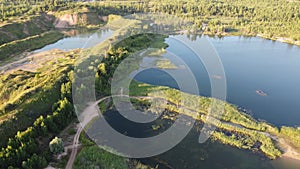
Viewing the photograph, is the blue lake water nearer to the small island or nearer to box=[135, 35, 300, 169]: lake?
box=[135, 35, 300, 169]: lake

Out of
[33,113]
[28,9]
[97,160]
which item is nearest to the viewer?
[97,160]

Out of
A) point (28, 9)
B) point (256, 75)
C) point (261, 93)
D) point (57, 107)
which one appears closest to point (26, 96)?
point (57, 107)

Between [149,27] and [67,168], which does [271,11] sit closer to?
[149,27]

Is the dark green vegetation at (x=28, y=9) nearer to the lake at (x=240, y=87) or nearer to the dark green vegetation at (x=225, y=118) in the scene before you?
the lake at (x=240, y=87)

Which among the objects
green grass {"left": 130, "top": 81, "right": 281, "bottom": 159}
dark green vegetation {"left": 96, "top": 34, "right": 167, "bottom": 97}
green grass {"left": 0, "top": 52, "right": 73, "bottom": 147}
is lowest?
green grass {"left": 130, "top": 81, "right": 281, "bottom": 159}

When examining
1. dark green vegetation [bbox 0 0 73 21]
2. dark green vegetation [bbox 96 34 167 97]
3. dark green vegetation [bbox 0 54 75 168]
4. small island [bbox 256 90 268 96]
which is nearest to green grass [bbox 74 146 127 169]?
dark green vegetation [bbox 0 54 75 168]

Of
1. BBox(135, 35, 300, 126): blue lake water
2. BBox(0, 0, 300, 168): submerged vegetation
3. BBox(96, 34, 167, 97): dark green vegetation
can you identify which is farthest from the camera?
BBox(96, 34, 167, 97): dark green vegetation

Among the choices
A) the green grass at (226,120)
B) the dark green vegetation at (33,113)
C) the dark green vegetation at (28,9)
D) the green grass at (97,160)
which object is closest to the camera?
the dark green vegetation at (33,113)

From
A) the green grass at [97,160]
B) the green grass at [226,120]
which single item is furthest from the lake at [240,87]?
the green grass at [97,160]

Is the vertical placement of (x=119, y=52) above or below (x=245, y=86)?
above

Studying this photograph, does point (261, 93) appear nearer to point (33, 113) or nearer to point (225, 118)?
point (225, 118)

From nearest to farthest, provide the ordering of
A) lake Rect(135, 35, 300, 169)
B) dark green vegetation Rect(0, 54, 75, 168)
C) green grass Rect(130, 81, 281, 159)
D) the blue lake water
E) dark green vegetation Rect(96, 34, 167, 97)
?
dark green vegetation Rect(0, 54, 75, 168)
lake Rect(135, 35, 300, 169)
green grass Rect(130, 81, 281, 159)
the blue lake water
dark green vegetation Rect(96, 34, 167, 97)

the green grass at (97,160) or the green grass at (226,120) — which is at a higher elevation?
the green grass at (226,120)
